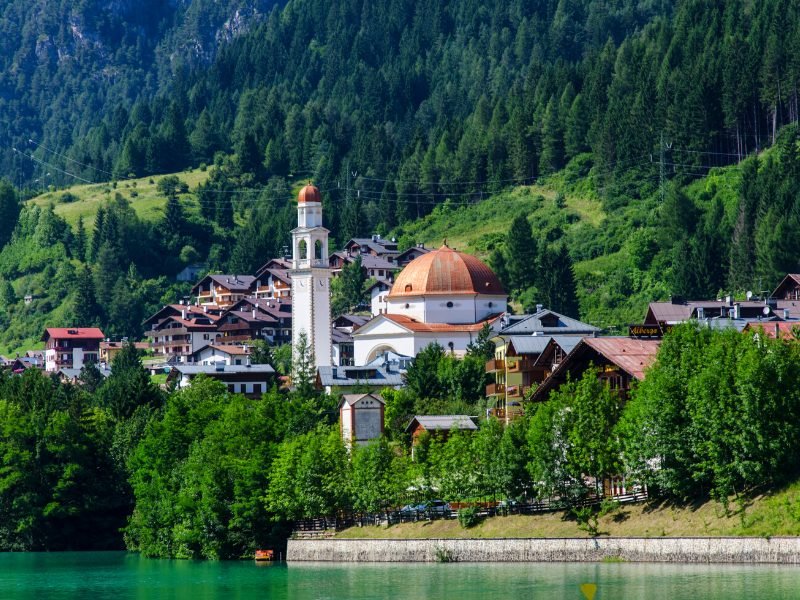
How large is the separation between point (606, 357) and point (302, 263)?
76.5 m

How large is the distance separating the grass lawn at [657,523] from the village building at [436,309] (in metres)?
66.2

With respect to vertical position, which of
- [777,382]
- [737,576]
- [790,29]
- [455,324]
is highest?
[790,29]

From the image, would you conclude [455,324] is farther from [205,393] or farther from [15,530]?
[15,530]

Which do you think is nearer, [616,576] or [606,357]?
[616,576]

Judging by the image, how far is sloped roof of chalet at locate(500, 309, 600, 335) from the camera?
136 m

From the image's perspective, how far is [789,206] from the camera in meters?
158

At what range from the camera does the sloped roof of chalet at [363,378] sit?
472 ft

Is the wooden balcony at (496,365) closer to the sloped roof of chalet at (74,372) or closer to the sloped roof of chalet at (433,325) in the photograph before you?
the sloped roof of chalet at (433,325)

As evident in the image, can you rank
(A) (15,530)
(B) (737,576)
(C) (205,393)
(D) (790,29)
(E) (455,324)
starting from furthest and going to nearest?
(D) (790,29)
(E) (455,324)
(C) (205,393)
(A) (15,530)
(B) (737,576)

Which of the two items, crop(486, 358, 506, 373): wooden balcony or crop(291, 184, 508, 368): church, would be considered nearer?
crop(486, 358, 506, 373): wooden balcony

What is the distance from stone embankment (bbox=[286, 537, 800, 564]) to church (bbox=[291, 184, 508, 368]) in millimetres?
63781

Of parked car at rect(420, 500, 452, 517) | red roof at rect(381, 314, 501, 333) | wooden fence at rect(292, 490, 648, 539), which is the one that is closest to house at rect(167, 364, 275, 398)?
red roof at rect(381, 314, 501, 333)

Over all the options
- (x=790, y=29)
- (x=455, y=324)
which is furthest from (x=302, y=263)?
(x=790, y=29)

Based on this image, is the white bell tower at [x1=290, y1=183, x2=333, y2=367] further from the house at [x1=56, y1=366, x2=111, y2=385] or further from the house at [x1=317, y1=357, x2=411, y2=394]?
the house at [x1=56, y1=366, x2=111, y2=385]
